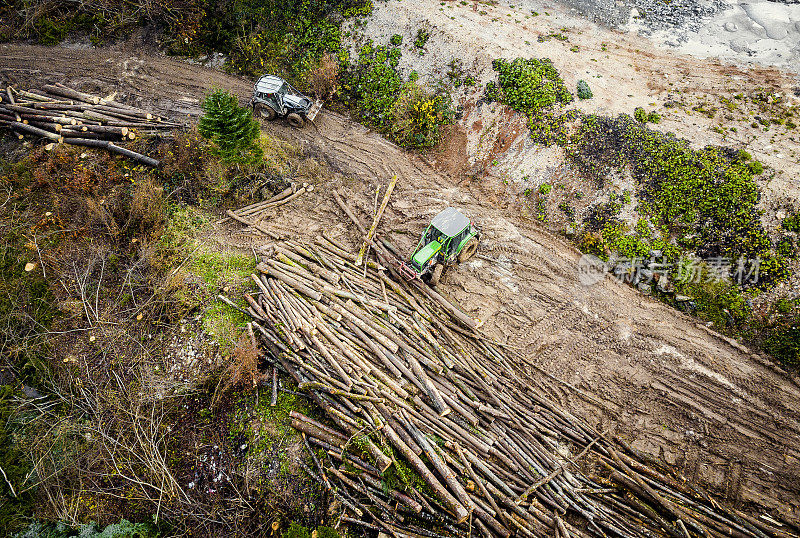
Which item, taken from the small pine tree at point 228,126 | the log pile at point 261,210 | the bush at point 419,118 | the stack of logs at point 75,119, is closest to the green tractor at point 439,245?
the log pile at point 261,210

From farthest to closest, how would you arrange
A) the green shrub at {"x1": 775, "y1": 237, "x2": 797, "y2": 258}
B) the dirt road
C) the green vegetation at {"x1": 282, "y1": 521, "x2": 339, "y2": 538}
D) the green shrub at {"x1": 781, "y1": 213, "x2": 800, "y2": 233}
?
1. the green shrub at {"x1": 781, "y1": 213, "x2": 800, "y2": 233}
2. the green shrub at {"x1": 775, "y1": 237, "x2": 797, "y2": 258}
3. the dirt road
4. the green vegetation at {"x1": 282, "y1": 521, "x2": 339, "y2": 538}

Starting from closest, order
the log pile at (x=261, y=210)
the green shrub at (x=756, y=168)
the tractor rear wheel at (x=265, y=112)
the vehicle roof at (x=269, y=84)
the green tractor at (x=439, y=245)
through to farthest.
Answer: the green tractor at (x=439, y=245)
the green shrub at (x=756, y=168)
the log pile at (x=261, y=210)
the vehicle roof at (x=269, y=84)
the tractor rear wheel at (x=265, y=112)

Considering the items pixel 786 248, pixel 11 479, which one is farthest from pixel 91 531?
pixel 786 248

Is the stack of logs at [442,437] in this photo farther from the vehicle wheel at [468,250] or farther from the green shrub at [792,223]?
the green shrub at [792,223]

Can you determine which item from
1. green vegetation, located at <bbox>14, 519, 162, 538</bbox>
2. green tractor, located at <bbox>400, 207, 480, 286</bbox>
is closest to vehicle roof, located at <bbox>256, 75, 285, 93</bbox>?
green tractor, located at <bbox>400, 207, 480, 286</bbox>

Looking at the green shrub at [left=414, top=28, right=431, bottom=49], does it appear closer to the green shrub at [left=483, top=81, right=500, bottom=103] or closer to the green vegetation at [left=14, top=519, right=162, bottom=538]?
the green shrub at [left=483, top=81, right=500, bottom=103]

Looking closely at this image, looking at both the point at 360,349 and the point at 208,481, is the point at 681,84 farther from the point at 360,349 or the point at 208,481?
the point at 208,481

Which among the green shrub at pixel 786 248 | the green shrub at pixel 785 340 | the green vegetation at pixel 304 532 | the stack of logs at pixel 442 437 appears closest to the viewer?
the green vegetation at pixel 304 532
